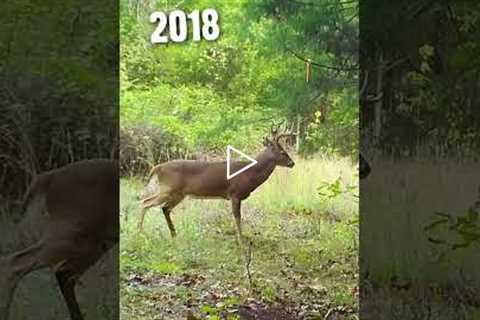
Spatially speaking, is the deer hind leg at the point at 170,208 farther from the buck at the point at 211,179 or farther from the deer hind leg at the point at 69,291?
the deer hind leg at the point at 69,291

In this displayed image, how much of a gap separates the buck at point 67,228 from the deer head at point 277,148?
72 cm

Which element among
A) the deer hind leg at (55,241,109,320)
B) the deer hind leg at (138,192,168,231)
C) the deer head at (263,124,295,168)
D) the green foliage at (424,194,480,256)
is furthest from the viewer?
the deer hind leg at (55,241,109,320)

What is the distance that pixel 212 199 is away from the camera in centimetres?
368

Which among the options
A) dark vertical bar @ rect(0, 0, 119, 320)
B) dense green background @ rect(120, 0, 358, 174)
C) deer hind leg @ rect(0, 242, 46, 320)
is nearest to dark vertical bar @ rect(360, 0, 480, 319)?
dense green background @ rect(120, 0, 358, 174)

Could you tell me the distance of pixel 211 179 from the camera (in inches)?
144

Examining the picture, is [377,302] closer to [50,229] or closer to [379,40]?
[379,40]

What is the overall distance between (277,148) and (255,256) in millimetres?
446

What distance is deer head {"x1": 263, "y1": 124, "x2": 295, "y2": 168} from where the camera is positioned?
360 cm

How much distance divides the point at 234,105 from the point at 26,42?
3.12 ft

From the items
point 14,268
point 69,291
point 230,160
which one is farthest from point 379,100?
point 14,268

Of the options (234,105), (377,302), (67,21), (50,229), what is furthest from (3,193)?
(377,302)

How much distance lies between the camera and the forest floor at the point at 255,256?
3588 millimetres

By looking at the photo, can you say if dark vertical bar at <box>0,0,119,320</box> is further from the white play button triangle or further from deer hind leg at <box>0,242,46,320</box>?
the white play button triangle

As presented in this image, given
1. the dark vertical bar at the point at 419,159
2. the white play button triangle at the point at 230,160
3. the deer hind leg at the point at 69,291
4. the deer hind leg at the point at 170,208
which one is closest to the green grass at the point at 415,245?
the dark vertical bar at the point at 419,159
